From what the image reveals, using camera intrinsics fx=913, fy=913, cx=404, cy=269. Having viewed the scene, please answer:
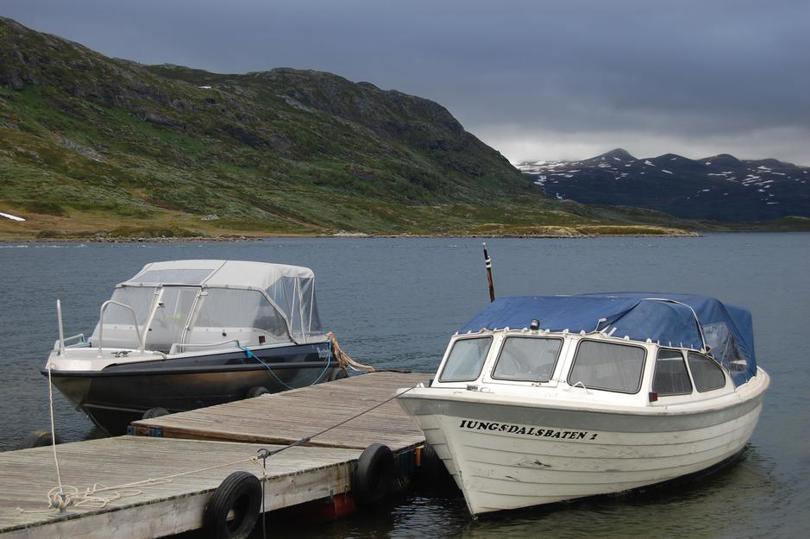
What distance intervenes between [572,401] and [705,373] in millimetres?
4522

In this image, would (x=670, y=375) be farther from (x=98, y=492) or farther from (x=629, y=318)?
(x=98, y=492)

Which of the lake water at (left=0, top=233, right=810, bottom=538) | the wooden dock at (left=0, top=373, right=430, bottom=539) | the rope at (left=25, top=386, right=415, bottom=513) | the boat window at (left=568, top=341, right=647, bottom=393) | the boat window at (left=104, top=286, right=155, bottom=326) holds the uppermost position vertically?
the boat window at (left=104, top=286, right=155, bottom=326)

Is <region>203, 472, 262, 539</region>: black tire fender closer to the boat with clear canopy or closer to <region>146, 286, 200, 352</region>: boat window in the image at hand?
the boat with clear canopy

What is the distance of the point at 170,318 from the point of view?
23562 mm

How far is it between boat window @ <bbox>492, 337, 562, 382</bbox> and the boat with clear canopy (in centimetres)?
812

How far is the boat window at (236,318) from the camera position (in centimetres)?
2347

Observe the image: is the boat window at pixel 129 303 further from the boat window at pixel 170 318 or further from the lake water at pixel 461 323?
the lake water at pixel 461 323

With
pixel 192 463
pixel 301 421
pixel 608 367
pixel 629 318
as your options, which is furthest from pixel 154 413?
pixel 629 318

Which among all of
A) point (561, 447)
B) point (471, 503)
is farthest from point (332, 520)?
point (561, 447)

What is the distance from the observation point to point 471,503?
1598 cm

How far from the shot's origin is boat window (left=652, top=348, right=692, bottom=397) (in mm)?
16641

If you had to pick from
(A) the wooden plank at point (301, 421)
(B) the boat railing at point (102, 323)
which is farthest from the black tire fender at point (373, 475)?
(B) the boat railing at point (102, 323)

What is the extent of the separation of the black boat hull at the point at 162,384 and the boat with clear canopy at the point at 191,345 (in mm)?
23

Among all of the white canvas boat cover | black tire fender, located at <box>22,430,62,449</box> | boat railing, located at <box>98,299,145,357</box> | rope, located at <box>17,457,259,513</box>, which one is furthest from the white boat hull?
the white canvas boat cover
